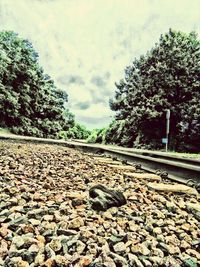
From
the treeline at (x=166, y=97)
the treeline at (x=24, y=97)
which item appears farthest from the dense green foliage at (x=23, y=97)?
the treeline at (x=166, y=97)

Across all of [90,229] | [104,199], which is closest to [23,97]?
[104,199]

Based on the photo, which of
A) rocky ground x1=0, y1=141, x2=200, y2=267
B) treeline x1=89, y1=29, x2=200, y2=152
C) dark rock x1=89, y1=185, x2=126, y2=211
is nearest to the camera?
rocky ground x1=0, y1=141, x2=200, y2=267

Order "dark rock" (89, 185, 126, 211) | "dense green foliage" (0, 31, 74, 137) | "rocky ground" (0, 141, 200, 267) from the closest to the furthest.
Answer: "rocky ground" (0, 141, 200, 267) → "dark rock" (89, 185, 126, 211) → "dense green foliage" (0, 31, 74, 137)

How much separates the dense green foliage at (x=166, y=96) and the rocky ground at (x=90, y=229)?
1966 centimetres

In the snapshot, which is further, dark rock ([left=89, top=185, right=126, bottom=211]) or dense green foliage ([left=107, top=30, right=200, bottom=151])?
dense green foliage ([left=107, top=30, right=200, bottom=151])

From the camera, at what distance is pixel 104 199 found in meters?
2.44

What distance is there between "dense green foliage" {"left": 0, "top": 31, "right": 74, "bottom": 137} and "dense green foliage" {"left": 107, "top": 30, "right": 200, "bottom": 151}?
10.0m

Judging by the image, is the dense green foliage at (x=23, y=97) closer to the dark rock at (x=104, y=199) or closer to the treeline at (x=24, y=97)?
the treeline at (x=24, y=97)

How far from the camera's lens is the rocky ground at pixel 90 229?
1551mm

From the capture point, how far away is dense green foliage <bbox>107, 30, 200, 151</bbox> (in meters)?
22.8

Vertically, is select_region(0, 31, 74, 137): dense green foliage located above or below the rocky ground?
above

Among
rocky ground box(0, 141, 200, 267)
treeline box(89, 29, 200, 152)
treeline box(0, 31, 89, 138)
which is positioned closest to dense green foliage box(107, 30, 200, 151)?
treeline box(89, 29, 200, 152)

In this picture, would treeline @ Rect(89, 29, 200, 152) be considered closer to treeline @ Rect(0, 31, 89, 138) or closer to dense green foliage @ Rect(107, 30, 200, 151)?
dense green foliage @ Rect(107, 30, 200, 151)

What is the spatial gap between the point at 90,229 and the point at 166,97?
23.3 m
